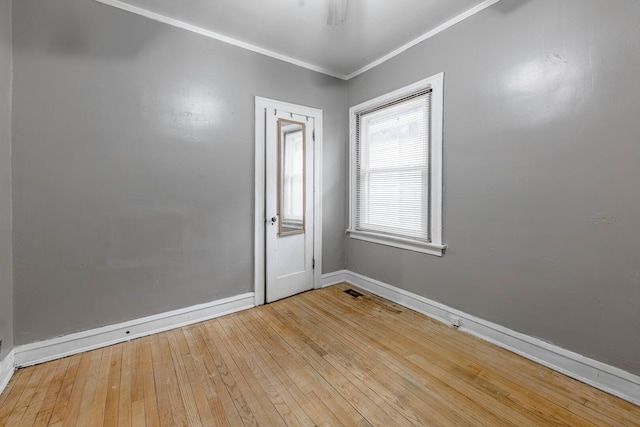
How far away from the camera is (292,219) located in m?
3.30

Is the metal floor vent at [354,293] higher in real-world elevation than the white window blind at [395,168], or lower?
lower

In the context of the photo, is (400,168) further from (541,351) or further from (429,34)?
(541,351)

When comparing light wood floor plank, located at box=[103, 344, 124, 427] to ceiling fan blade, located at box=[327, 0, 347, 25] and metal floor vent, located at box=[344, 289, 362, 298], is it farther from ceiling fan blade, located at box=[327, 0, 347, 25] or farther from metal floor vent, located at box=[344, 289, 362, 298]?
ceiling fan blade, located at box=[327, 0, 347, 25]

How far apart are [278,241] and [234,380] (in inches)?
61.6

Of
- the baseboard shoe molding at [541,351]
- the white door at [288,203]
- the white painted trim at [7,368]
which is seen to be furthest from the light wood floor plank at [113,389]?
the baseboard shoe molding at [541,351]

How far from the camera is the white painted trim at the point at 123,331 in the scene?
6.58 ft

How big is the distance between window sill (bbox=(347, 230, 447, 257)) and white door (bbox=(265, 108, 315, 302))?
632mm


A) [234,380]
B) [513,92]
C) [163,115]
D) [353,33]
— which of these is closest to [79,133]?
[163,115]

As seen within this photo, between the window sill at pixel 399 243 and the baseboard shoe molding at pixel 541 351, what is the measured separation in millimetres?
490

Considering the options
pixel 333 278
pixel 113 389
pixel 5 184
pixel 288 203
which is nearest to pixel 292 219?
pixel 288 203

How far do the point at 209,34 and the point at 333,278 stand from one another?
10.1 feet

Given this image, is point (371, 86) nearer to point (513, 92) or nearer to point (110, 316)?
point (513, 92)

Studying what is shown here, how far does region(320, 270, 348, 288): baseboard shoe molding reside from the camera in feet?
11.8

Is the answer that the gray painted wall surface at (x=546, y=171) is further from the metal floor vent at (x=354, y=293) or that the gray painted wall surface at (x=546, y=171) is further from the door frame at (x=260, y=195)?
the door frame at (x=260, y=195)
